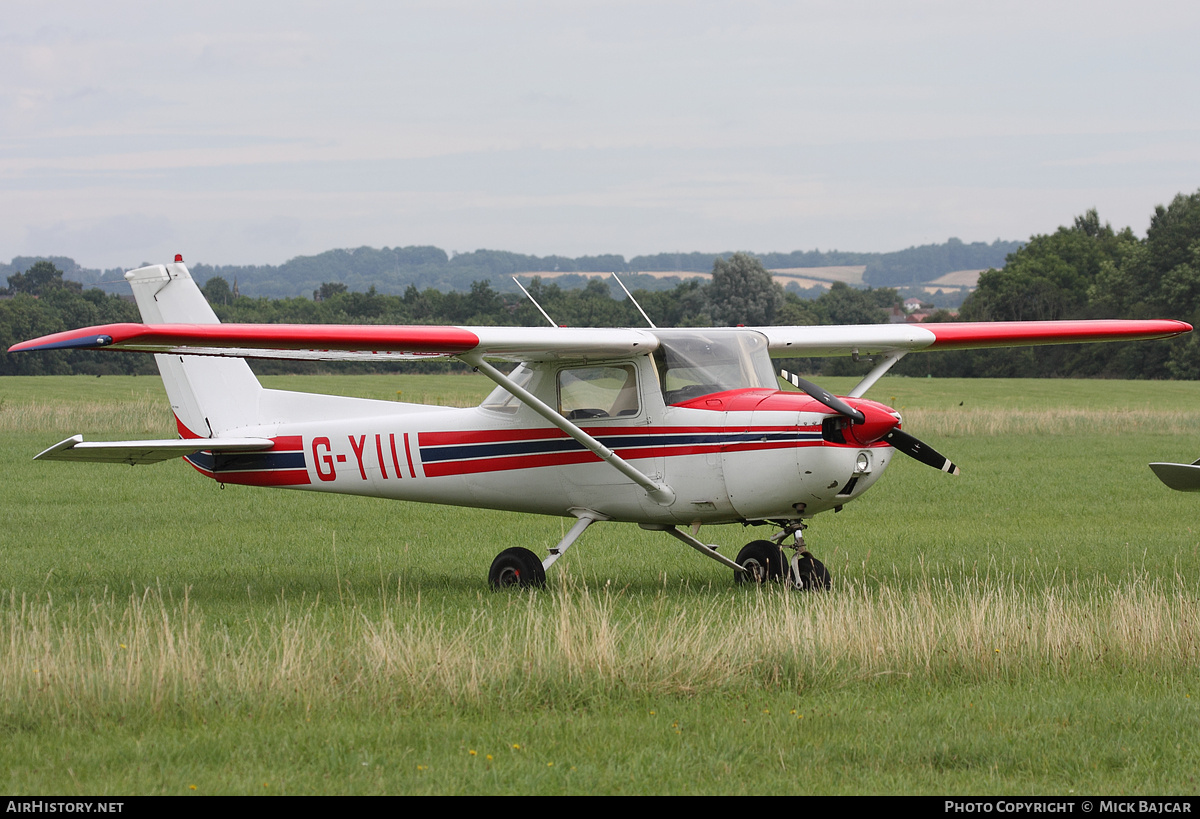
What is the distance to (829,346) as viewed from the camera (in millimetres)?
12422

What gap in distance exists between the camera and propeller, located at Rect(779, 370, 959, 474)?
9.64 metres

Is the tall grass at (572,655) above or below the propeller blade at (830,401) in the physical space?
below

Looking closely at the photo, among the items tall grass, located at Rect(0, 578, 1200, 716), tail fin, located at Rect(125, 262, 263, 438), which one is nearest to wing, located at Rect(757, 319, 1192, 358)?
tall grass, located at Rect(0, 578, 1200, 716)

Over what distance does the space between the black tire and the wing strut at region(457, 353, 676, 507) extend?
4.16 feet

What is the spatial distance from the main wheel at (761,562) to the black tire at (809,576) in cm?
66

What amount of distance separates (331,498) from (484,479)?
986 cm

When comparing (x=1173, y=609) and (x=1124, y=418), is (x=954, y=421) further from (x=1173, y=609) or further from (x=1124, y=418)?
(x=1173, y=609)

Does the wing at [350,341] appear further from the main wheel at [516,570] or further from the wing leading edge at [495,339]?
the main wheel at [516,570]

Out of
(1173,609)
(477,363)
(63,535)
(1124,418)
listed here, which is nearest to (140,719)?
(477,363)

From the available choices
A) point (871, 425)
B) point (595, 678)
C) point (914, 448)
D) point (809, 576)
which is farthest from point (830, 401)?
point (595, 678)

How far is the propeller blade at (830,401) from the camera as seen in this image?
9.62 meters

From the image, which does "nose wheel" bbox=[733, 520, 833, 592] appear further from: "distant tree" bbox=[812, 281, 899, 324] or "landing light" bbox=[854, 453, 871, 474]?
"distant tree" bbox=[812, 281, 899, 324]

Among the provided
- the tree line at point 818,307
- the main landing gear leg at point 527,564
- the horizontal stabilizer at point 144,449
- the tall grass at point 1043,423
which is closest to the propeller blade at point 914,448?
the main landing gear leg at point 527,564

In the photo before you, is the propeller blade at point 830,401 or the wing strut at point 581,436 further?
the wing strut at point 581,436
